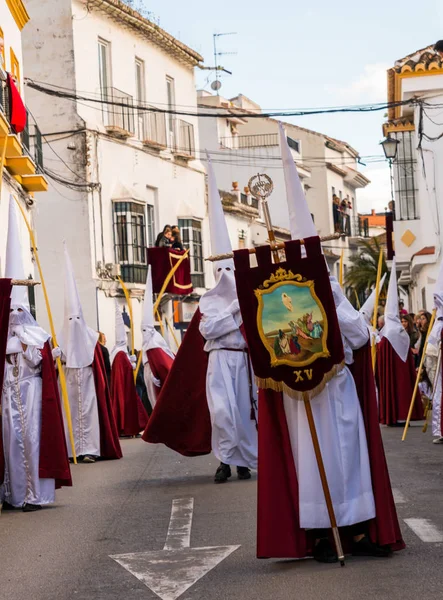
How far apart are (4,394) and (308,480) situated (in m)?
4.62

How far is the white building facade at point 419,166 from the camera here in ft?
110

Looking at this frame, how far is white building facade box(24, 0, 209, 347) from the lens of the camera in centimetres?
3441

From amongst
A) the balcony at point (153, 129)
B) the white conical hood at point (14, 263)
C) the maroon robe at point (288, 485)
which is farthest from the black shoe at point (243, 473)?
the balcony at point (153, 129)

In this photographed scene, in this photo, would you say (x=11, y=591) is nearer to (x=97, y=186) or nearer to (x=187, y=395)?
(x=187, y=395)

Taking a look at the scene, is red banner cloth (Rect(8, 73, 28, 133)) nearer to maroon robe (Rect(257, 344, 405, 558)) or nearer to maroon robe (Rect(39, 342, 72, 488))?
maroon robe (Rect(39, 342, 72, 488))

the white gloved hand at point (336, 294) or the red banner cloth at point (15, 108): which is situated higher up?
the red banner cloth at point (15, 108)

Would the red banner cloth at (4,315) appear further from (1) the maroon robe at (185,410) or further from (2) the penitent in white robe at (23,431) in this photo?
(1) the maroon robe at (185,410)

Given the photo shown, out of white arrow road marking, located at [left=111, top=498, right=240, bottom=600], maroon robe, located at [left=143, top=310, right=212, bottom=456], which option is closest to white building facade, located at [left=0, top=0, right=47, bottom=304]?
maroon robe, located at [left=143, top=310, right=212, bottom=456]

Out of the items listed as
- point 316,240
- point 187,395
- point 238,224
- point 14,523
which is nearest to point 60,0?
point 238,224

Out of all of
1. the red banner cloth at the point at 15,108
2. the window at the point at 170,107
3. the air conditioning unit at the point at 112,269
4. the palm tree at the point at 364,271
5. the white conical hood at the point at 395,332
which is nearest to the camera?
the white conical hood at the point at 395,332

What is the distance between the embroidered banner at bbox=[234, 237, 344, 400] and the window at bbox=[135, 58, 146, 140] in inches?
1198

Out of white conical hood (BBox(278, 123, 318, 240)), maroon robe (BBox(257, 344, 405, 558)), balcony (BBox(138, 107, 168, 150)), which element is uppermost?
balcony (BBox(138, 107, 168, 150))

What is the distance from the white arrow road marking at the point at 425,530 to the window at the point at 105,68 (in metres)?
27.9

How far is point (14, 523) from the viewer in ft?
34.0
